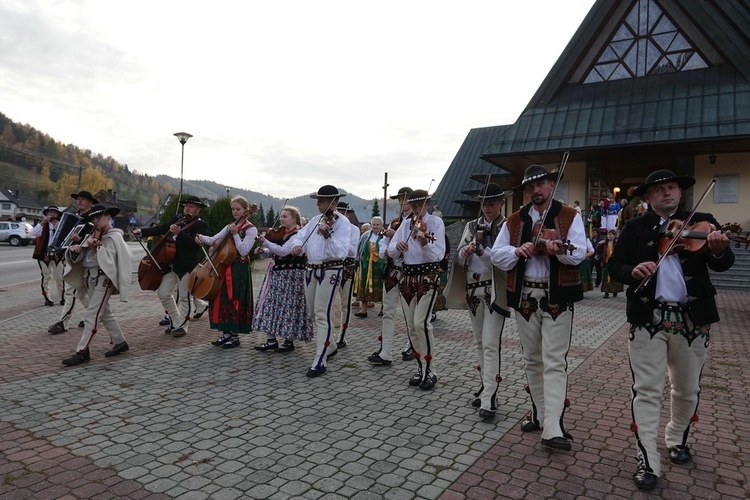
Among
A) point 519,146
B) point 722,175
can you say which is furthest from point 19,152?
point 722,175

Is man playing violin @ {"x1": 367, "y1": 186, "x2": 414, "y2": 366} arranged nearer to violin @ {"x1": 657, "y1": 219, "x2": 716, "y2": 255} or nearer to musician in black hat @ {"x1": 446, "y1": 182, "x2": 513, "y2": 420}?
musician in black hat @ {"x1": 446, "y1": 182, "x2": 513, "y2": 420}

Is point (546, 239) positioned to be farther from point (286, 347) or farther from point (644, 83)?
point (644, 83)

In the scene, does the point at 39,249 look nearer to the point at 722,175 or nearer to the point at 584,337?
the point at 584,337

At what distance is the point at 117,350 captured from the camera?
6801 millimetres

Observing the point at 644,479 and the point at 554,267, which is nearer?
the point at 644,479

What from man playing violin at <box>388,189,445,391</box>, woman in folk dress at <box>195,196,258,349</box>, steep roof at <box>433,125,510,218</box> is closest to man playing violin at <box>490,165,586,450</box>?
man playing violin at <box>388,189,445,391</box>

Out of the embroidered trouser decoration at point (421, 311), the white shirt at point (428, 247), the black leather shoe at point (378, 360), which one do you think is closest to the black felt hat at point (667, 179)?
the white shirt at point (428, 247)

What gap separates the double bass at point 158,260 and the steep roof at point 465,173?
20.0 m

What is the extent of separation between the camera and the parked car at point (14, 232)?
36.7 m

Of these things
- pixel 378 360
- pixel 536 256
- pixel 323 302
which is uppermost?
pixel 536 256

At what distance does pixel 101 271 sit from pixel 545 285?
18.0 feet

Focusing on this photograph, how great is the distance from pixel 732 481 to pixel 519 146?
717 inches

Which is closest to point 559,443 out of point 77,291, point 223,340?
point 223,340

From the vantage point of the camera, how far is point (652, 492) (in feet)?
10.9
